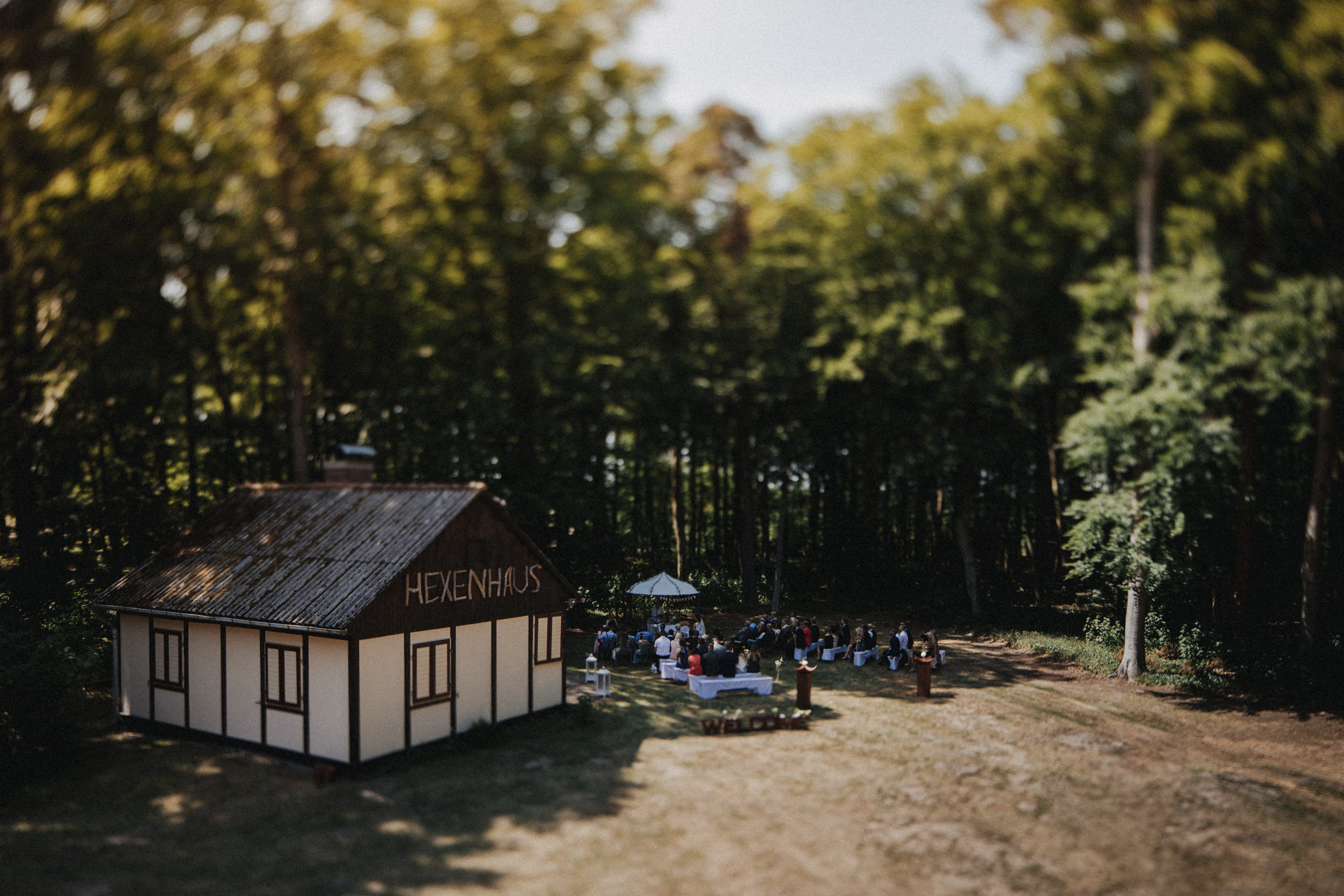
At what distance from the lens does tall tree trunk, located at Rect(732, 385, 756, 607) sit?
32.8m

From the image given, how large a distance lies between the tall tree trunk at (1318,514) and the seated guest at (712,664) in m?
13.6

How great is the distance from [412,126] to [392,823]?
68.6 ft

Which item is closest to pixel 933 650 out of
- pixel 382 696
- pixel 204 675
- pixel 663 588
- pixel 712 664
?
pixel 712 664

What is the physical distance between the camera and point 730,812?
40.0ft

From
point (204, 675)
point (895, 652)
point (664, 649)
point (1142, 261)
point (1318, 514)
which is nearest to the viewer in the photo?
point (204, 675)

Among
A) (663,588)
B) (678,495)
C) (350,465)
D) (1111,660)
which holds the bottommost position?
(1111,660)

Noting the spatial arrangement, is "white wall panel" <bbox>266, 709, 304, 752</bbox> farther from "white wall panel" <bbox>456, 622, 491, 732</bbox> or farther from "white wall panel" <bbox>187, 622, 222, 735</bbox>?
"white wall panel" <bbox>456, 622, 491, 732</bbox>

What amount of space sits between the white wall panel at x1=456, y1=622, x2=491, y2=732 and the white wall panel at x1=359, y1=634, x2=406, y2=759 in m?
1.32

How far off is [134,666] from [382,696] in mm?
6371

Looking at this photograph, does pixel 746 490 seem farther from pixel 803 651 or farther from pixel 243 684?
pixel 243 684

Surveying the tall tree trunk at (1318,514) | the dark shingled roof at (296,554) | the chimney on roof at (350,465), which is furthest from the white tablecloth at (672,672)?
the tall tree trunk at (1318,514)

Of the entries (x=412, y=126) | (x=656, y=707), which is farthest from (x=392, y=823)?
(x=412, y=126)

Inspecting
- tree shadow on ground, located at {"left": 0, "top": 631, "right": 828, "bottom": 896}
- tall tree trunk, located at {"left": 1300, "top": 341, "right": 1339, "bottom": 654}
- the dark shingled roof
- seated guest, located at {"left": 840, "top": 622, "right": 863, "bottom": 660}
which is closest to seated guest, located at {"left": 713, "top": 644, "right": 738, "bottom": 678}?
tree shadow on ground, located at {"left": 0, "top": 631, "right": 828, "bottom": 896}

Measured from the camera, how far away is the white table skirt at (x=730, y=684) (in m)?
19.5
